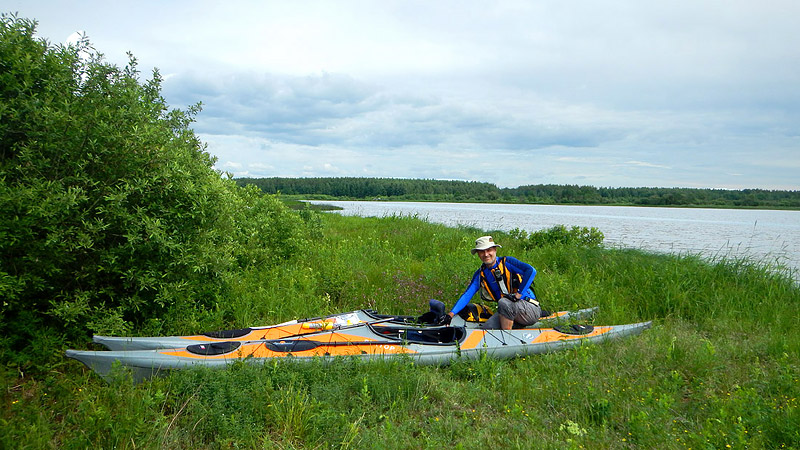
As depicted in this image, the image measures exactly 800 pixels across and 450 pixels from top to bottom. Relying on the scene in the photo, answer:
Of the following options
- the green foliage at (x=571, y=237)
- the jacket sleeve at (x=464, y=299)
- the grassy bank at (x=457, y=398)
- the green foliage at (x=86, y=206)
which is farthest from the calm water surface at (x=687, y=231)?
the green foliage at (x=86, y=206)

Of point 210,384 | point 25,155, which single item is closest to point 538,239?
point 210,384

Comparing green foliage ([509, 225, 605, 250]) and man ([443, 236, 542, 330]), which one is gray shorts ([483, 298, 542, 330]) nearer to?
man ([443, 236, 542, 330])

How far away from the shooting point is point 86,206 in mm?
5180

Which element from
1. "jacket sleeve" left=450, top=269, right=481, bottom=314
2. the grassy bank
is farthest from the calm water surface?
"jacket sleeve" left=450, top=269, right=481, bottom=314

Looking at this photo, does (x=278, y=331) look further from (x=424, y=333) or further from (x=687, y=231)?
(x=687, y=231)

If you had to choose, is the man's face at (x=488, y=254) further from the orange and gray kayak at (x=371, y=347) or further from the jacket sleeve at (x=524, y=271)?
the orange and gray kayak at (x=371, y=347)

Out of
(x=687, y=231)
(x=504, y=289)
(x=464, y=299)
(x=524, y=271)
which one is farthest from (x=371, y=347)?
(x=687, y=231)

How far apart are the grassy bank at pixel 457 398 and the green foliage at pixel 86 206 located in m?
0.61

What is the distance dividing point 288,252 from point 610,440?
757 centimetres

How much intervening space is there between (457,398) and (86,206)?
180 inches

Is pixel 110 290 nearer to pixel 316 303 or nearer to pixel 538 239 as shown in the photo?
pixel 316 303

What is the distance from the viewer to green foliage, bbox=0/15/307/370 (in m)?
4.77

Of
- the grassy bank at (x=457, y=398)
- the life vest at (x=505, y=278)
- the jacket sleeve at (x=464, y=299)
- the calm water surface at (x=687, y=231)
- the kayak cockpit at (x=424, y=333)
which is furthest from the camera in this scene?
the calm water surface at (x=687, y=231)

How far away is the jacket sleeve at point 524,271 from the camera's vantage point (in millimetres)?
6710
